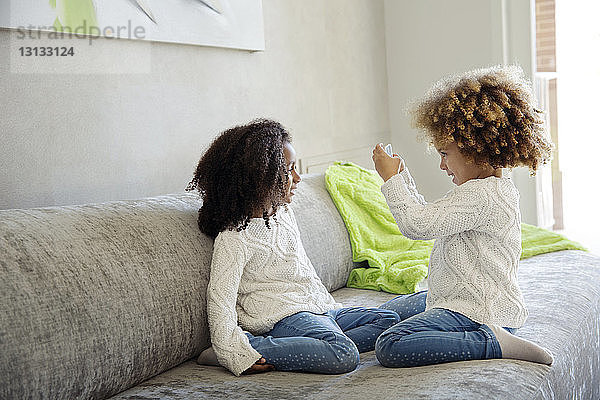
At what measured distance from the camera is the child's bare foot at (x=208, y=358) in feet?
5.31

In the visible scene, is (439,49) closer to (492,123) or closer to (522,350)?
(492,123)

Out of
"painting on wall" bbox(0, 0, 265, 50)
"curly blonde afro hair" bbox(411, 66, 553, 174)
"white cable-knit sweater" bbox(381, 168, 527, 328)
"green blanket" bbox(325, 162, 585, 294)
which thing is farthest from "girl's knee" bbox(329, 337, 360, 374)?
"painting on wall" bbox(0, 0, 265, 50)

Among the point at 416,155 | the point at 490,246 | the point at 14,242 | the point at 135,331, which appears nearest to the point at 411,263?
the point at 490,246

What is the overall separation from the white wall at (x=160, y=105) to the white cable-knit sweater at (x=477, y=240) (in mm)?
884

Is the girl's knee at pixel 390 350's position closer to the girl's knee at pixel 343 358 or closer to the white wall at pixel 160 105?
the girl's knee at pixel 343 358

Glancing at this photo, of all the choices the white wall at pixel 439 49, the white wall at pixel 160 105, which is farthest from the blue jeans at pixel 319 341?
the white wall at pixel 439 49

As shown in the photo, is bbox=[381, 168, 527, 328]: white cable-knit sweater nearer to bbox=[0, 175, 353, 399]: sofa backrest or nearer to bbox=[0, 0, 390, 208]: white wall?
bbox=[0, 175, 353, 399]: sofa backrest

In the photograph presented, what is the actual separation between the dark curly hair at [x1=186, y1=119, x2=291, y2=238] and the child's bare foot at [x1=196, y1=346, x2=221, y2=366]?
0.30 metres

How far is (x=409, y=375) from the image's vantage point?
1479 mm

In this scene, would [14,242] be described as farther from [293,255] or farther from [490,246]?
[490,246]

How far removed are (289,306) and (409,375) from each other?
377 mm

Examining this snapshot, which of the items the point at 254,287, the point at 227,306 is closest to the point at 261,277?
the point at 254,287

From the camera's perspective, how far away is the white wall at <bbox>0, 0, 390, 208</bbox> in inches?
71.7

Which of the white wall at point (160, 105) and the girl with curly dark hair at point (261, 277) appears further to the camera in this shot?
the white wall at point (160, 105)
